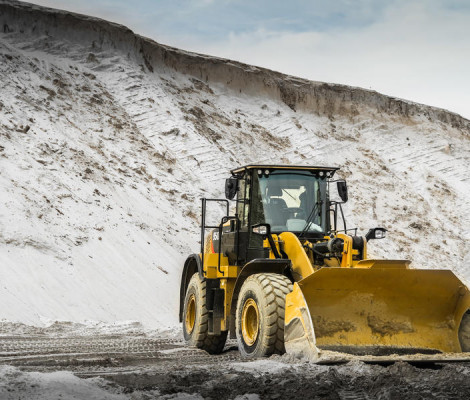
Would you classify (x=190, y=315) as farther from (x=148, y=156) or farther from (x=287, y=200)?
(x=148, y=156)

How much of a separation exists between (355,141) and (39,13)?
16012mm

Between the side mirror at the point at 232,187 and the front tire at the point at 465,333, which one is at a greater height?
the side mirror at the point at 232,187

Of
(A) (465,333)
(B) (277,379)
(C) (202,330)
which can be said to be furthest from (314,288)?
(C) (202,330)

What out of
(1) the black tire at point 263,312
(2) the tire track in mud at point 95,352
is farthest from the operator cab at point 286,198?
(2) the tire track in mud at point 95,352

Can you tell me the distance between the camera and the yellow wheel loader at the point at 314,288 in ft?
23.2

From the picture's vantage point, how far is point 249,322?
784 centimetres

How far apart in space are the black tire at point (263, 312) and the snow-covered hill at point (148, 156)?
695 centimetres

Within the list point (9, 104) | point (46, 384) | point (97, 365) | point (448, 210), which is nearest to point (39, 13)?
point (9, 104)

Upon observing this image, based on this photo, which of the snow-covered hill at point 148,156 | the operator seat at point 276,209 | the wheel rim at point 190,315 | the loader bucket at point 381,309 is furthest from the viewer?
the snow-covered hill at point 148,156

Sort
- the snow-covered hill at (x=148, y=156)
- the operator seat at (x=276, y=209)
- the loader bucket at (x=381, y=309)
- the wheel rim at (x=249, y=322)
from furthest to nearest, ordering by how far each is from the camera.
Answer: the snow-covered hill at (x=148, y=156), the operator seat at (x=276, y=209), the wheel rim at (x=249, y=322), the loader bucket at (x=381, y=309)

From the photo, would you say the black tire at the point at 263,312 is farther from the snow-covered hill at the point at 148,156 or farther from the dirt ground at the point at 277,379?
the snow-covered hill at the point at 148,156

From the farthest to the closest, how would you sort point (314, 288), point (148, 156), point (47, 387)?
point (148, 156), point (314, 288), point (47, 387)

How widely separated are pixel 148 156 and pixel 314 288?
17.5 m

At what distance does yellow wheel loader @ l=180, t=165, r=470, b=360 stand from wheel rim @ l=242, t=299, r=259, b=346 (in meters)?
0.01
